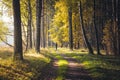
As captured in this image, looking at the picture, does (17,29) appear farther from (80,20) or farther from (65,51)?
(65,51)

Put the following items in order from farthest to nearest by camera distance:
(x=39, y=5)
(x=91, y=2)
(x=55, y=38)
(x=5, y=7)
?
(x=55, y=38) < (x=5, y=7) < (x=91, y=2) < (x=39, y=5)

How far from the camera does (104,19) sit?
57188mm

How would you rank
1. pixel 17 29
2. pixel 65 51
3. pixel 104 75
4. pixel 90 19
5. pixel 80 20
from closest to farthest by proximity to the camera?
pixel 104 75 < pixel 17 29 < pixel 80 20 < pixel 65 51 < pixel 90 19

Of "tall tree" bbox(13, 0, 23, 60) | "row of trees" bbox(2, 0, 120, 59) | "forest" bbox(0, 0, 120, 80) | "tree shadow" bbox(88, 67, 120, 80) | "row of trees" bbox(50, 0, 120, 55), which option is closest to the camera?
"tree shadow" bbox(88, 67, 120, 80)

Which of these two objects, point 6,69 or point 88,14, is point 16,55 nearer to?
point 6,69

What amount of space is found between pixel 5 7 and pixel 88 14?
46.7 ft

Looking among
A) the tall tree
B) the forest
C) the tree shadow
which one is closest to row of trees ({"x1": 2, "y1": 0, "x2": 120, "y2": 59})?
the forest

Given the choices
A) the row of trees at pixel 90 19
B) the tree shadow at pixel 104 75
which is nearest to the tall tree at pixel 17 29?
the tree shadow at pixel 104 75

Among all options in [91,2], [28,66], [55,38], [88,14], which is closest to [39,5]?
[91,2]

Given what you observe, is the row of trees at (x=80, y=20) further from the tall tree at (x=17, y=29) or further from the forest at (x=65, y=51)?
the tall tree at (x=17, y=29)

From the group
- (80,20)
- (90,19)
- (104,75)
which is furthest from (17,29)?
(90,19)

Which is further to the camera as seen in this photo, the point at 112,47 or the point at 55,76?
the point at 112,47

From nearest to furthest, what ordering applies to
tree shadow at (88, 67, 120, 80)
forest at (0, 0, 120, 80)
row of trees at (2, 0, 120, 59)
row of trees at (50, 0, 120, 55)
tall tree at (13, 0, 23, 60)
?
1. tree shadow at (88, 67, 120, 80)
2. forest at (0, 0, 120, 80)
3. tall tree at (13, 0, 23, 60)
4. row of trees at (2, 0, 120, 59)
5. row of trees at (50, 0, 120, 55)

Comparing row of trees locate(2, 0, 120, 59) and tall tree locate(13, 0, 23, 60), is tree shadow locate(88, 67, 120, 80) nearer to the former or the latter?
tall tree locate(13, 0, 23, 60)
